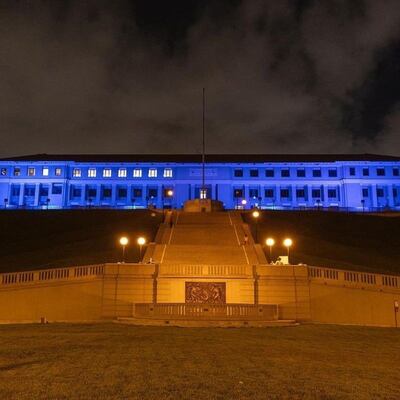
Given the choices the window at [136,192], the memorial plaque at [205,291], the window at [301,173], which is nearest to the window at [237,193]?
the window at [301,173]

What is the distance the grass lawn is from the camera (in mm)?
9109

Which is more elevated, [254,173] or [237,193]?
[254,173]

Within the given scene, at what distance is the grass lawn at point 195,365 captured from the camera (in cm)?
911

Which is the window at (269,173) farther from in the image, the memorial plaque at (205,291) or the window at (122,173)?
the memorial plaque at (205,291)

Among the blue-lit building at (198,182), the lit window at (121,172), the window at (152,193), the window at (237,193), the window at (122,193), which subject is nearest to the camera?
Answer: the blue-lit building at (198,182)

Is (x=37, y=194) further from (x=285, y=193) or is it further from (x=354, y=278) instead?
(x=354, y=278)

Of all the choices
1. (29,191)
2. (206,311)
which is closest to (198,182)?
(29,191)

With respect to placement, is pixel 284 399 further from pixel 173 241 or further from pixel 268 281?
pixel 173 241

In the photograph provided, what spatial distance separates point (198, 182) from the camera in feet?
351

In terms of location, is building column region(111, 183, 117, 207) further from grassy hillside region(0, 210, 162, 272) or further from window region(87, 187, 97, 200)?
grassy hillside region(0, 210, 162, 272)

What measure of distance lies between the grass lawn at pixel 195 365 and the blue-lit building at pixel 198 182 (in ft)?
294

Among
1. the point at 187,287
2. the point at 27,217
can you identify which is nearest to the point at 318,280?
the point at 187,287

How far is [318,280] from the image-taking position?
24922 mm

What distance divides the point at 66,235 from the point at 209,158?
69556 mm
